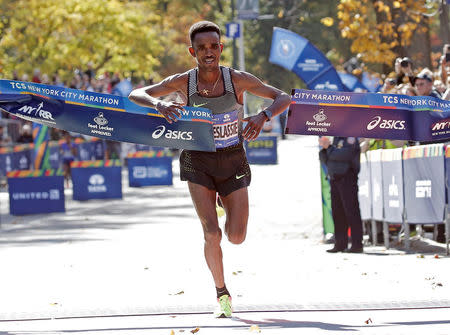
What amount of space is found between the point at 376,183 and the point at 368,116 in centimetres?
532

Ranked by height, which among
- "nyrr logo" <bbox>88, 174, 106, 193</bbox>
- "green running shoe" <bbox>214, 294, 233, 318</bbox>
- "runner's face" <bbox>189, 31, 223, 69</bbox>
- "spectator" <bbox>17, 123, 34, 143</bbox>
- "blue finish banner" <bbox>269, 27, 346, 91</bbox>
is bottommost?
"green running shoe" <bbox>214, 294, 233, 318</bbox>

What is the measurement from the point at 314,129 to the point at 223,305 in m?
1.78

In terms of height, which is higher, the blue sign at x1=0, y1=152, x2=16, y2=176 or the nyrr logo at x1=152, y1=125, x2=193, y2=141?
the blue sign at x1=0, y1=152, x2=16, y2=176

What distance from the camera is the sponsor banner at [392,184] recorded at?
547 inches

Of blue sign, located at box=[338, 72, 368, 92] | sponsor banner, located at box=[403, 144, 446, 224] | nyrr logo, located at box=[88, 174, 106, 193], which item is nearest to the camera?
sponsor banner, located at box=[403, 144, 446, 224]

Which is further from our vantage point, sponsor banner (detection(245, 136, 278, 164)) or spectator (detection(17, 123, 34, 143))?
sponsor banner (detection(245, 136, 278, 164))

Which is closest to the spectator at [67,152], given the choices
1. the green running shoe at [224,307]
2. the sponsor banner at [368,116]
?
the sponsor banner at [368,116]

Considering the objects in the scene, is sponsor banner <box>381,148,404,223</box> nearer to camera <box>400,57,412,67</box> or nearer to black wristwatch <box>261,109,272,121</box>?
camera <box>400,57,412,67</box>

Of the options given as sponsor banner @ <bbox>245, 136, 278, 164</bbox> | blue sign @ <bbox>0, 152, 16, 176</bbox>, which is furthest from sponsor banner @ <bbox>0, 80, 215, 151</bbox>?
sponsor banner @ <bbox>245, 136, 278, 164</bbox>

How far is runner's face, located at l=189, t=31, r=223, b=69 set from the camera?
8414mm

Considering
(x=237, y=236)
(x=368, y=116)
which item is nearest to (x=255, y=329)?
(x=237, y=236)

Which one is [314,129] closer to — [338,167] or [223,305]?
[223,305]

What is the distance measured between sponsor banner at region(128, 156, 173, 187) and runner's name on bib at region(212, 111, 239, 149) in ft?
66.3

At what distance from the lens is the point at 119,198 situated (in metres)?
25.1
